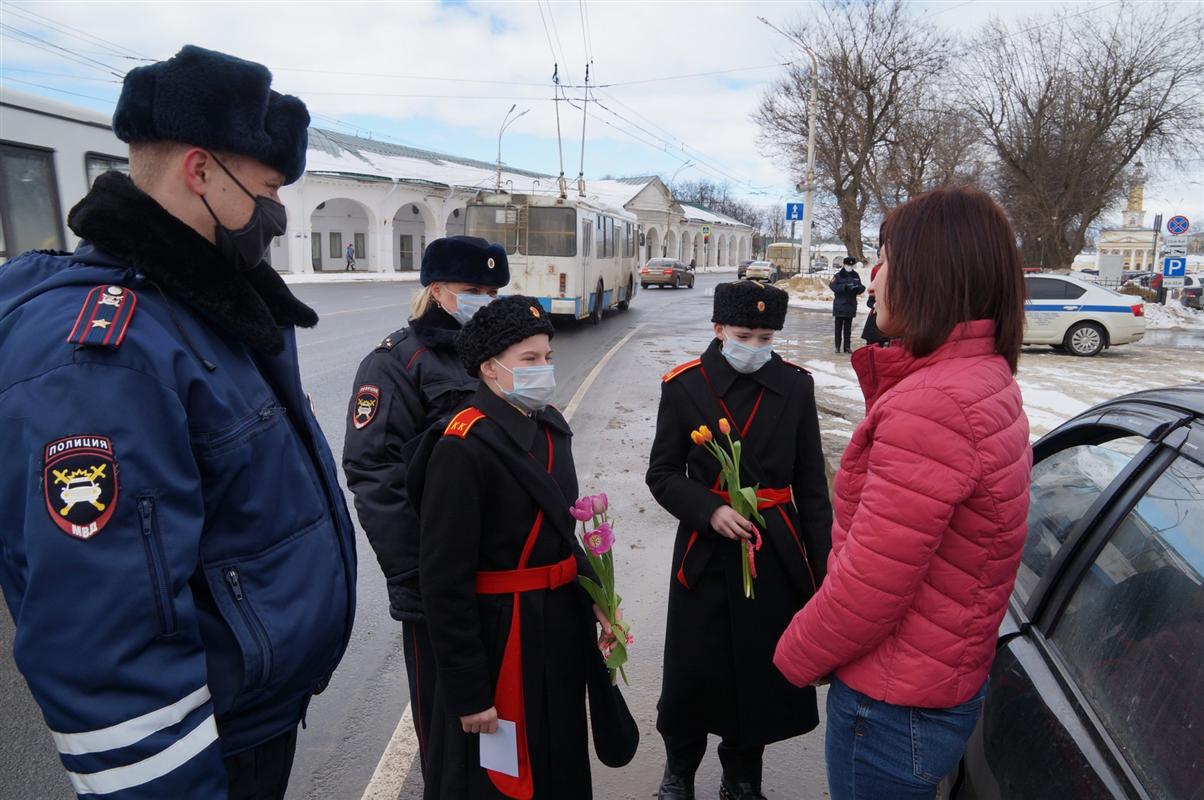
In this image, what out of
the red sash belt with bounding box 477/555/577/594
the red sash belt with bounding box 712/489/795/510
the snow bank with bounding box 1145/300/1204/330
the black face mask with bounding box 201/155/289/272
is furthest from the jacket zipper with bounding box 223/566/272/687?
the snow bank with bounding box 1145/300/1204/330

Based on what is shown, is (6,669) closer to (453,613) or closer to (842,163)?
(453,613)

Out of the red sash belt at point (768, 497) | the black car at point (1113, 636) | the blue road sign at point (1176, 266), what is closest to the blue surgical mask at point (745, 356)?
the red sash belt at point (768, 497)

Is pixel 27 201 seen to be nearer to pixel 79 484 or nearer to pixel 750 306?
pixel 750 306

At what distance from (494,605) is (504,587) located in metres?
0.06

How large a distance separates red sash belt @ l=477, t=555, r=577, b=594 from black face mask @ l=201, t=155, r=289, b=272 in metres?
1.05

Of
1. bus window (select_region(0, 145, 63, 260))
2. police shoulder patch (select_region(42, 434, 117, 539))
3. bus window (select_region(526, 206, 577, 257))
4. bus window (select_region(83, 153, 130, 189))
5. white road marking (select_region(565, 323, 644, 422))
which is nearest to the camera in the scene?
police shoulder patch (select_region(42, 434, 117, 539))

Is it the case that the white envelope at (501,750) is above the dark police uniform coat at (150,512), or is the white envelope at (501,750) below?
below

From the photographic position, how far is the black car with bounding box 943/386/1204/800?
1416 mm

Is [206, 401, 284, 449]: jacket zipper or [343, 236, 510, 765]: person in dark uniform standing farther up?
[206, 401, 284, 449]: jacket zipper

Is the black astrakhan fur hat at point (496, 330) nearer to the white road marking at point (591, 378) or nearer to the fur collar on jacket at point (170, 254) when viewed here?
the fur collar on jacket at point (170, 254)

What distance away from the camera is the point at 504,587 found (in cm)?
217

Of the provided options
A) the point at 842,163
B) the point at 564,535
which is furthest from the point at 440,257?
the point at 842,163

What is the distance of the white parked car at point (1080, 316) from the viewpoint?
1569 centimetres

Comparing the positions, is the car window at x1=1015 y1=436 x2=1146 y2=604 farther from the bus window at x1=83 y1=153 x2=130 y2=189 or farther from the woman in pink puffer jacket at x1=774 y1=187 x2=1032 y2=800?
the bus window at x1=83 y1=153 x2=130 y2=189
